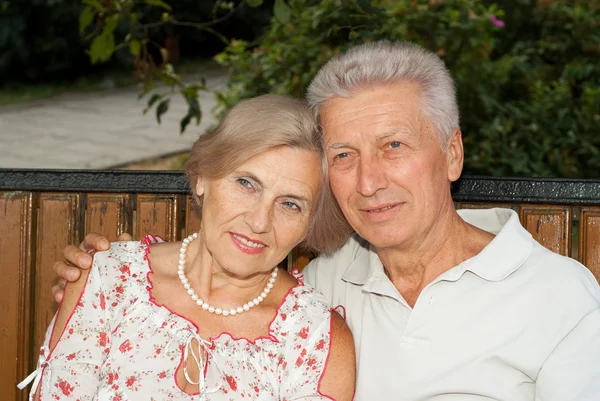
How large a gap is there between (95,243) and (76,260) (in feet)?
0.25

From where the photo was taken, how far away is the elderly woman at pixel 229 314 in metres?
2.45

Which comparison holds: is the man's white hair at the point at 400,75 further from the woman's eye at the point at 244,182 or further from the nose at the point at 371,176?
the woman's eye at the point at 244,182

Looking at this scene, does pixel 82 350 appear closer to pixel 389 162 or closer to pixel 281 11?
pixel 389 162

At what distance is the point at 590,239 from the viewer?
107 inches

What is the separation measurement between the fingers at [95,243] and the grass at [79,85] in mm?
8649

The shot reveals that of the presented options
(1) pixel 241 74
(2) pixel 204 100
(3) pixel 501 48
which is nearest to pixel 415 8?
(1) pixel 241 74

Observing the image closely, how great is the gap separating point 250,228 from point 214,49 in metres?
11.1

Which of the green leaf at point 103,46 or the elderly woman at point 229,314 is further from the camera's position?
the green leaf at point 103,46

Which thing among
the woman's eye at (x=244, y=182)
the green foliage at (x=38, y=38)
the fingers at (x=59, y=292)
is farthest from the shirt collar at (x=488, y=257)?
the green foliage at (x=38, y=38)

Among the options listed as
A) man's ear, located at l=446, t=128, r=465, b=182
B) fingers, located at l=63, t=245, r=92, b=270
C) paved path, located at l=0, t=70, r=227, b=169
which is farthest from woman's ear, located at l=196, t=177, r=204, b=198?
paved path, located at l=0, t=70, r=227, b=169

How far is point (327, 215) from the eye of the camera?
2723 millimetres

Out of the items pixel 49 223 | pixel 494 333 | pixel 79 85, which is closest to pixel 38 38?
pixel 79 85

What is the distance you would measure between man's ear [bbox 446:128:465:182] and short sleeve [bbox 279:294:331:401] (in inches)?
22.1

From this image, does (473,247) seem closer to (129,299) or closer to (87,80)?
(129,299)
